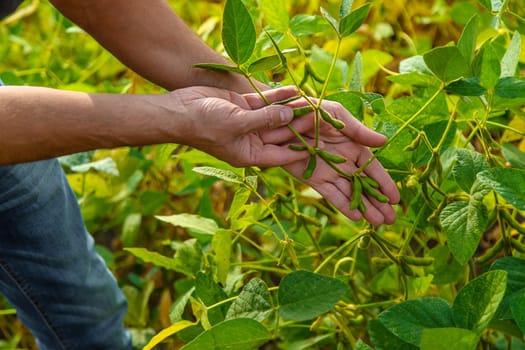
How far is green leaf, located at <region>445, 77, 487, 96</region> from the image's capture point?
3.10 ft

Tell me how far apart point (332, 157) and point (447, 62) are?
18 centimetres

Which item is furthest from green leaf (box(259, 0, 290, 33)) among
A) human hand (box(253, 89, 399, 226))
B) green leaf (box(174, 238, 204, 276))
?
green leaf (box(174, 238, 204, 276))

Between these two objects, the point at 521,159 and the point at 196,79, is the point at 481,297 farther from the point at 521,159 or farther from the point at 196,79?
the point at 196,79

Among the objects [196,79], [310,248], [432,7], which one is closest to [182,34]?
[196,79]

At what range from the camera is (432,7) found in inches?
79.0

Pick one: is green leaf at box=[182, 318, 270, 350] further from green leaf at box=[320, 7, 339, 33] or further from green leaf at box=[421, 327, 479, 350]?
green leaf at box=[320, 7, 339, 33]

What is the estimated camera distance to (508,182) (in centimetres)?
88

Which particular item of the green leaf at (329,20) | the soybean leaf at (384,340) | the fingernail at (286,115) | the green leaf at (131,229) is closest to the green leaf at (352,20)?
the green leaf at (329,20)

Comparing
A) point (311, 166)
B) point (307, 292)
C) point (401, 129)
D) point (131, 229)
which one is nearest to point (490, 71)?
point (401, 129)

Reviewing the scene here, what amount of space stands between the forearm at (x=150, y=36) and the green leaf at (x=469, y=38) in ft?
1.00

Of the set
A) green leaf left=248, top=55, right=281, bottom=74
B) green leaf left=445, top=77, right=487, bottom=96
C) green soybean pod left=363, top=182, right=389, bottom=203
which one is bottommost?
green soybean pod left=363, top=182, right=389, bottom=203

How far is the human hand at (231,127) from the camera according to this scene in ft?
3.24

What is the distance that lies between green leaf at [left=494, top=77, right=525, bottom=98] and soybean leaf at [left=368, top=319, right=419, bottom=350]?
0.32 m

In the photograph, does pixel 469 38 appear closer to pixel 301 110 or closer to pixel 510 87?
pixel 510 87
